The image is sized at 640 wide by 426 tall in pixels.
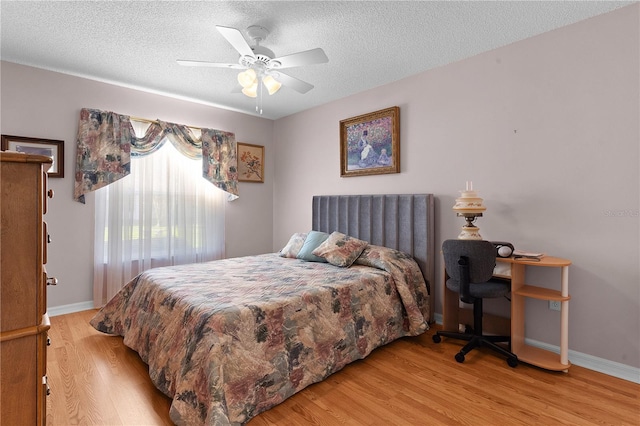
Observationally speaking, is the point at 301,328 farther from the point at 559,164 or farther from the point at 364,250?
the point at 559,164

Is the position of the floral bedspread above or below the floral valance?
below

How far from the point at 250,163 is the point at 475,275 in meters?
3.60

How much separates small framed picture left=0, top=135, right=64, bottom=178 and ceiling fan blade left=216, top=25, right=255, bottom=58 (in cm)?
237

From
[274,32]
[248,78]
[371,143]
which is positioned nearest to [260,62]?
[248,78]

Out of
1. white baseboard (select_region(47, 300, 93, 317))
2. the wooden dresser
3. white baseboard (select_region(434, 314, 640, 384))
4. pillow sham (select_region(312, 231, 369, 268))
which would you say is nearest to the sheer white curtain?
white baseboard (select_region(47, 300, 93, 317))

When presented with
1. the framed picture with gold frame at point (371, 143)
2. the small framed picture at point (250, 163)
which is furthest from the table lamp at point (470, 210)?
the small framed picture at point (250, 163)

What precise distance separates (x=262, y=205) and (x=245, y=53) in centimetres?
301

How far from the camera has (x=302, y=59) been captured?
7.59 ft

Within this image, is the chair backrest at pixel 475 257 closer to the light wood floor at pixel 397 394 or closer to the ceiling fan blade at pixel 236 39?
the light wood floor at pixel 397 394

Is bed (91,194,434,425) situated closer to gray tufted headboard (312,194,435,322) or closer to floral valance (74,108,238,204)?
gray tufted headboard (312,194,435,322)

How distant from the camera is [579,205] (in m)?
2.41

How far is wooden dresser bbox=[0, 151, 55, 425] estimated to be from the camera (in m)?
1.00

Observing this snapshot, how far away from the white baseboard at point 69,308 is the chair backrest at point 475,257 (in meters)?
3.87

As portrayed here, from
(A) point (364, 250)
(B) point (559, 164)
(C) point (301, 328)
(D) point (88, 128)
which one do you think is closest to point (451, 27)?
(B) point (559, 164)
